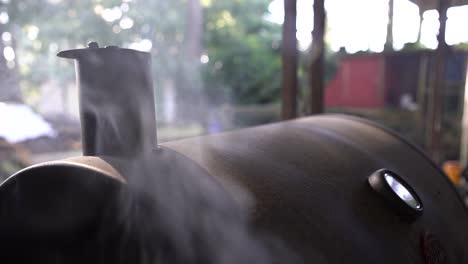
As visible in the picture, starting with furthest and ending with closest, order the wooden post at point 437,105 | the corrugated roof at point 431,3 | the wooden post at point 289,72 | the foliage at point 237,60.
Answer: the foliage at point 237,60 → the wooden post at point 437,105 → the corrugated roof at point 431,3 → the wooden post at point 289,72

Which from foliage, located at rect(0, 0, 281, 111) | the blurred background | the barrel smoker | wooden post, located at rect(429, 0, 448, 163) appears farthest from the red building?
the barrel smoker

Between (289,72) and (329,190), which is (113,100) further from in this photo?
(289,72)

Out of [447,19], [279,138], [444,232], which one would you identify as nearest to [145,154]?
[279,138]

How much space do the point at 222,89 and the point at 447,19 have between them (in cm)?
585

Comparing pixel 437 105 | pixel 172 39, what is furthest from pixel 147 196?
pixel 172 39

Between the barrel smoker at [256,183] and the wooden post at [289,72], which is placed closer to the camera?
the barrel smoker at [256,183]

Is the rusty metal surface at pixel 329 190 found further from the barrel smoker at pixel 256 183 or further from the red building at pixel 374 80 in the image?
the red building at pixel 374 80

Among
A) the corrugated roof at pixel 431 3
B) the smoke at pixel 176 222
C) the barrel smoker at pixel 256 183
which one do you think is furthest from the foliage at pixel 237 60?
the smoke at pixel 176 222

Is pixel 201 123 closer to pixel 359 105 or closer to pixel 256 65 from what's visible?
pixel 256 65

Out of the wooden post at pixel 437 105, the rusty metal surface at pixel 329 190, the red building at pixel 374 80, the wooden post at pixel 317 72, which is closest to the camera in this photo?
the rusty metal surface at pixel 329 190

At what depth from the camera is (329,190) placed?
4.04ft

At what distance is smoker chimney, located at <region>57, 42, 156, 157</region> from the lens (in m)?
1.03

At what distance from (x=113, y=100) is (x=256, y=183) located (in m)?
0.45

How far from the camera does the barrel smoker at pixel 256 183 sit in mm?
886
